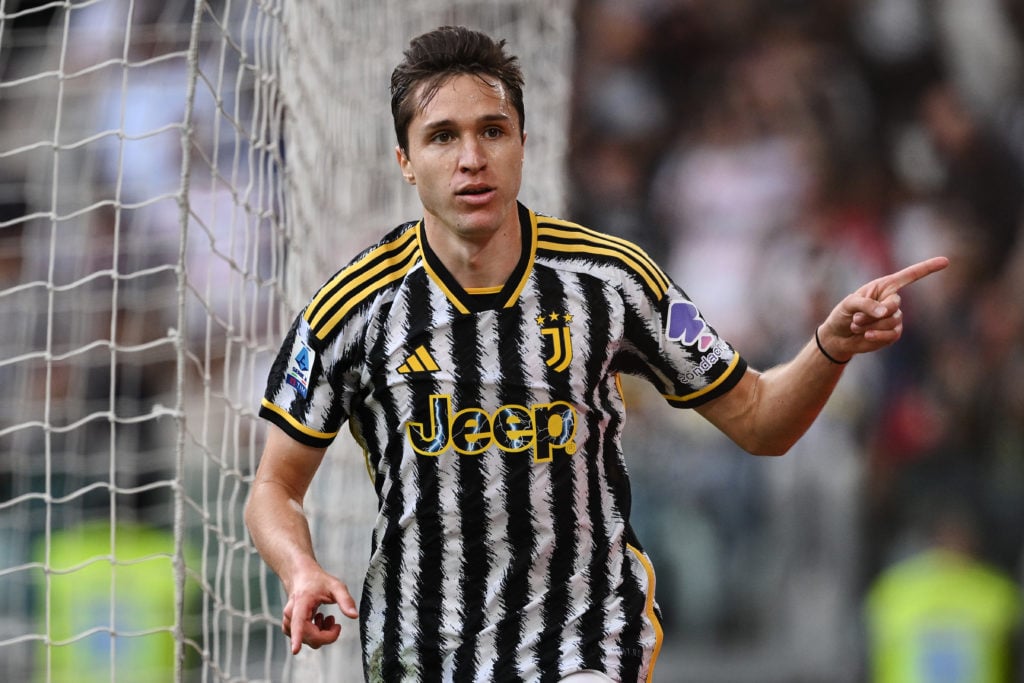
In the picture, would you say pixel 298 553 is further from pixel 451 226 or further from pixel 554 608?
pixel 451 226

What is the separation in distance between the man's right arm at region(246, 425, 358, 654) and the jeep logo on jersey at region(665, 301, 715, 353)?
0.69m

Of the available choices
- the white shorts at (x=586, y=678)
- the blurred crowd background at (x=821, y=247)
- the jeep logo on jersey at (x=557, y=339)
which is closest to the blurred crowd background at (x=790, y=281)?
the blurred crowd background at (x=821, y=247)

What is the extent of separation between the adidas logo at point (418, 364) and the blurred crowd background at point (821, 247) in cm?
479

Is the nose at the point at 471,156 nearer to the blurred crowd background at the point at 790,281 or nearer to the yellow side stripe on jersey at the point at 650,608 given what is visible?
the yellow side stripe on jersey at the point at 650,608

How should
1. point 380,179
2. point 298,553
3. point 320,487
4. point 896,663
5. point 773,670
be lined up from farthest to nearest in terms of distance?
point 773,670 → point 896,663 → point 380,179 → point 320,487 → point 298,553

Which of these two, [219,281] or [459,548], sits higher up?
[219,281]

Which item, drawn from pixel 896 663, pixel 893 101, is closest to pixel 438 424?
pixel 896 663

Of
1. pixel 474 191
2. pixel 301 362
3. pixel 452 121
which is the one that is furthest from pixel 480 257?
pixel 301 362

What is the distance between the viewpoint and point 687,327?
2568 mm

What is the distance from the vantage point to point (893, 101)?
8.33 m

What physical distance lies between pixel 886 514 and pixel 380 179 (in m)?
3.30

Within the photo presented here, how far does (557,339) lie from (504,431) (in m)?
0.19

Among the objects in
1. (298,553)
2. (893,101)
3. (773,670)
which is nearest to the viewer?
(298,553)

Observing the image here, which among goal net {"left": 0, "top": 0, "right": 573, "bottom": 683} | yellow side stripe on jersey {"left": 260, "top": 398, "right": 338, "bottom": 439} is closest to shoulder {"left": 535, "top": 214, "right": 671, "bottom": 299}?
yellow side stripe on jersey {"left": 260, "top": 398, "right": 338, "bottom": 439}
